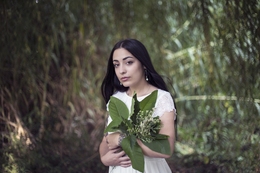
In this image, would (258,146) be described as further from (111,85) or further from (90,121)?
(90,121)

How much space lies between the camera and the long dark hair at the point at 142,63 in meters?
1.97

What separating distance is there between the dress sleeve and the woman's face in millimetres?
150

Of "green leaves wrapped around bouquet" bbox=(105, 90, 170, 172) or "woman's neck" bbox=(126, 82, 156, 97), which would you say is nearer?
"green leaves wrapped around bouquet" bbox=(105, 90, 170, 172)

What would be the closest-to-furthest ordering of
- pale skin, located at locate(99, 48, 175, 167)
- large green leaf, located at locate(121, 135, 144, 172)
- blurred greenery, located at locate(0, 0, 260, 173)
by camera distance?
large green leaf, located at locate(121, 135, 144, 172), pale skin, located at locate(99, 48, 175, 167), blurred greenery, located at locate(0, 0, 260, 173)

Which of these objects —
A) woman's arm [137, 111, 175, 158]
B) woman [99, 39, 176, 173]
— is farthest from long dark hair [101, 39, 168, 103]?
woman's arm [137, 111, 175, 158]

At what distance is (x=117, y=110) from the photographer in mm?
1845

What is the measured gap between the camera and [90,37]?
4219mm

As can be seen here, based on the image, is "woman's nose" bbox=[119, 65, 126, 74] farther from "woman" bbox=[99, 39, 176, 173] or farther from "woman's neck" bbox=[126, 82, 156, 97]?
"woman's neck" bbox=[126, 82, 156, 97]

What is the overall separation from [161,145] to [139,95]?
0.35 m

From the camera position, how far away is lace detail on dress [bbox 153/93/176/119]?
188cm

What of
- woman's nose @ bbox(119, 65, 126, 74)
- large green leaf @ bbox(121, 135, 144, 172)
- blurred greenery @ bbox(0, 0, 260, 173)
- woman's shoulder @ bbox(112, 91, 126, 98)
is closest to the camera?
large green leaf @ bbox(121, 135, 144, 172)

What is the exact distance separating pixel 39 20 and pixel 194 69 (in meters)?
1.83

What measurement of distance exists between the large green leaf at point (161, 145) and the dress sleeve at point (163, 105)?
143 mm

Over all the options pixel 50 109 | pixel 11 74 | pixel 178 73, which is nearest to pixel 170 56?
pixel 178 73
